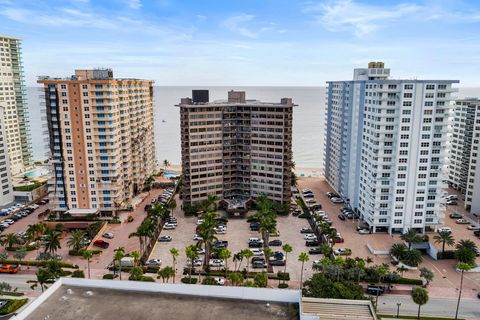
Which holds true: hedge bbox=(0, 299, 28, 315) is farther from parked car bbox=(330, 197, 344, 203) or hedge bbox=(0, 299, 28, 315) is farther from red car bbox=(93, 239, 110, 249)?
parked car bbox=(330, 197, 344, 203)

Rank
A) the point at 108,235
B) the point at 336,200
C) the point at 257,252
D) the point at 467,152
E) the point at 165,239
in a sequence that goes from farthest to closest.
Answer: the point at 336,200 → the point at 467,152 → the point at 108,235 → the point at 165,239 → the point at 257,252

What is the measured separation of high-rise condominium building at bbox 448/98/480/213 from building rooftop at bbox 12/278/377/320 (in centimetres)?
6944

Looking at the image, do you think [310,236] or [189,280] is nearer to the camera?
[189,280]

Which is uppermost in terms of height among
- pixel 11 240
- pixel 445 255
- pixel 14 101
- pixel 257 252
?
pixel 14 101

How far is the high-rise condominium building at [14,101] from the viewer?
11694 centimetres

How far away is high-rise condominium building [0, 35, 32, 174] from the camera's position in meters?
117

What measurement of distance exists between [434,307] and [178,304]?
39686mm

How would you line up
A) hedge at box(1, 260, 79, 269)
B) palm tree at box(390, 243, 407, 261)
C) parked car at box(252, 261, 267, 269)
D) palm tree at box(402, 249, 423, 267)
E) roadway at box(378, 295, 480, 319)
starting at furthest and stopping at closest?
parked car at box(252, 261, 267, 269) → hedge at box(1, 260, 79, 269) → palm tree at box(390, 243, 407, 261) → palm tree at box(402, 249, 423, 267) → roadway at box(378, 295, 480, 319)

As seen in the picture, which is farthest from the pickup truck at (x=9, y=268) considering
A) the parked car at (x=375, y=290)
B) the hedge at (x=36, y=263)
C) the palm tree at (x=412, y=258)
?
the palm tree at (x=412, y=258)

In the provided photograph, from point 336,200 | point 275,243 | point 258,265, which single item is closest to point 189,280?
point 258,265

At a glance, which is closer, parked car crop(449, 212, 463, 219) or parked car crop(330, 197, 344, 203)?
parked car crop(449, 212, 463, 219)

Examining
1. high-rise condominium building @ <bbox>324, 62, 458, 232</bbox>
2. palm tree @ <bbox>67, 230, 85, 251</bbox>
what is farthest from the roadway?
palm tree @ <bbox>67, 230, 85, 251</bbox>

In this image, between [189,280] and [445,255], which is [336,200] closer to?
[445,255]

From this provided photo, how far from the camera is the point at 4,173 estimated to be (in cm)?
9725
